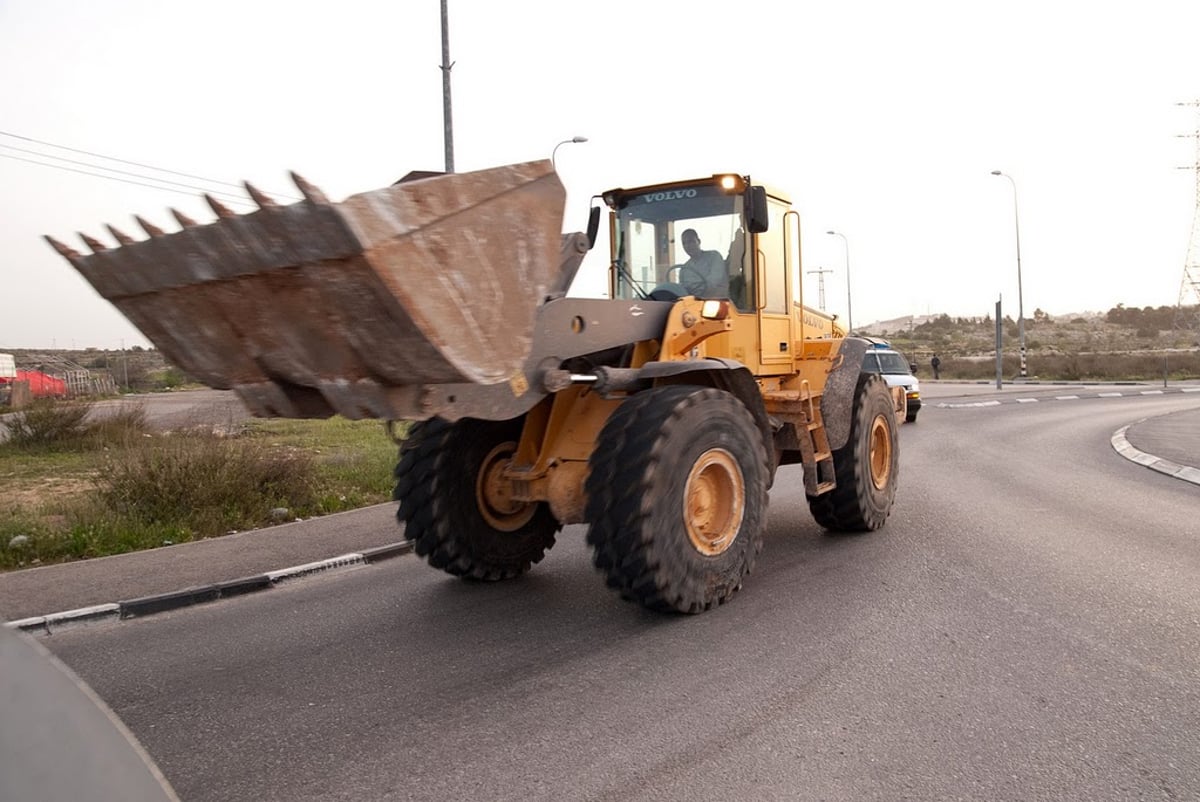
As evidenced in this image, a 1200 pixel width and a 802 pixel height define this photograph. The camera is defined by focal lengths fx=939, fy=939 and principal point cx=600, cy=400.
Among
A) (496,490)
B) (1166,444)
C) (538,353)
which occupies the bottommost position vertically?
(1166,444)

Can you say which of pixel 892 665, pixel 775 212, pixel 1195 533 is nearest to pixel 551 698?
pixel 892 665

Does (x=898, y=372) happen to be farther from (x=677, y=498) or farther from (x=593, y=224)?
(x=677, y=498)

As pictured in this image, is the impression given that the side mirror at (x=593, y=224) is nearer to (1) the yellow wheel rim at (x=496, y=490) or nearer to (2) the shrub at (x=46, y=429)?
(1) the yellow wheel rim at (x=496, y=490)

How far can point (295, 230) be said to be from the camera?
12.9 feet

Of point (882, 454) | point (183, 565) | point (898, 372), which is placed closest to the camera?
point (183, 565)

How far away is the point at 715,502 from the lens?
6082mm

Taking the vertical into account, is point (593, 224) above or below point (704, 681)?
above

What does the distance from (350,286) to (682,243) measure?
12.4 feet

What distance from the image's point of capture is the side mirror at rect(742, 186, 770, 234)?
252 inches

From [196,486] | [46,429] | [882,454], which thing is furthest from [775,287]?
[46,429]

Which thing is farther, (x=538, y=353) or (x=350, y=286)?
(x=538, y=353)

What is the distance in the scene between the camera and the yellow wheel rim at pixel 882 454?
884 centimetres

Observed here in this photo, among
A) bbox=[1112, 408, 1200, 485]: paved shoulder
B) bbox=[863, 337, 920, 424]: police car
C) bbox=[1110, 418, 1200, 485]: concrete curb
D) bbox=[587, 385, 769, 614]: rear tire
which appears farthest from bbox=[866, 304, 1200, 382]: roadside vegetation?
bbox=[587, 385, 769, 614]: rear tire

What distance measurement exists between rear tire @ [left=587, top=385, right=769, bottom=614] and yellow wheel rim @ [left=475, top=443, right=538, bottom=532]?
4.18 ft
